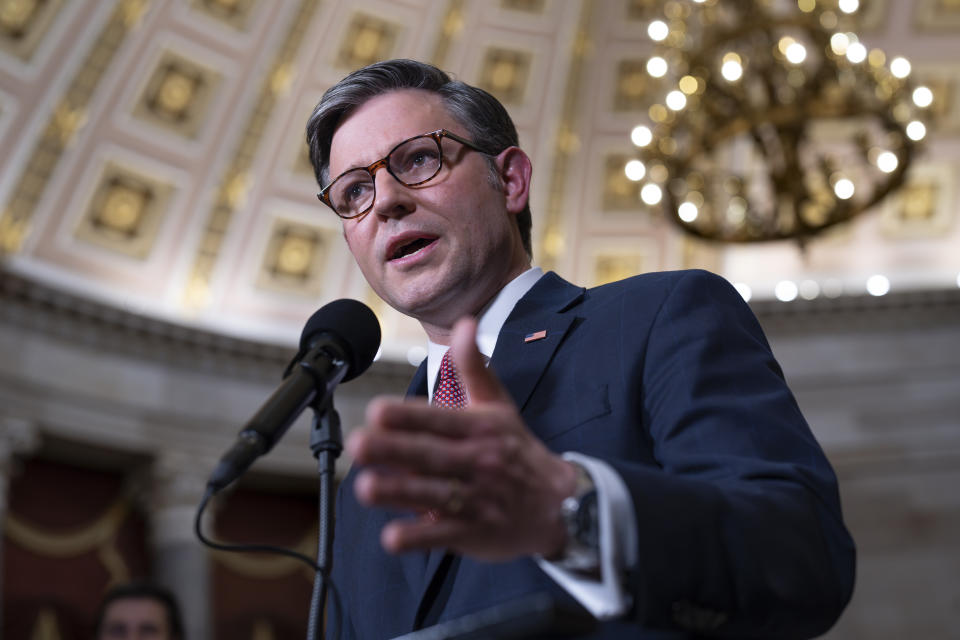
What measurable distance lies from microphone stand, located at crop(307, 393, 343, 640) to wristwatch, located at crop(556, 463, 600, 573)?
0.54 meters

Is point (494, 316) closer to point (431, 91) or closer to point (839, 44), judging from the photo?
point (431, 91)

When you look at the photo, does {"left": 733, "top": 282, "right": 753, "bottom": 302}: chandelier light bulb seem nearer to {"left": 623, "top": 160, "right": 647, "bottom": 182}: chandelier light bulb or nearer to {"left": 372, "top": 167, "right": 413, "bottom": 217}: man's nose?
{"left": 623, "top": 160, "right": 647, "bottom": 182}: chandelier light bulb

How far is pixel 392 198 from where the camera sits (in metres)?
2.07

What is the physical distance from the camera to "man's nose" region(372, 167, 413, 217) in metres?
2.07

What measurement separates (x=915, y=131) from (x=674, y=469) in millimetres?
8517

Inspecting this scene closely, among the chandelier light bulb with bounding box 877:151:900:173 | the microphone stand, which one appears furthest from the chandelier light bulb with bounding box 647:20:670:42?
the microphone stand

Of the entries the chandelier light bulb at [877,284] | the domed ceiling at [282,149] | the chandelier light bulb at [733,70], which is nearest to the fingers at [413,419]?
the chandelier light bulb at [733,70]

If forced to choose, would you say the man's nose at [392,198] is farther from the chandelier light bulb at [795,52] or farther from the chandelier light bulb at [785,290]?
the chandelier light bulb at [785,290]

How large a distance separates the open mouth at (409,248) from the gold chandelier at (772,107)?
7.41 metres

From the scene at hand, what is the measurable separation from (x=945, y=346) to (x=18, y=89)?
420 inches

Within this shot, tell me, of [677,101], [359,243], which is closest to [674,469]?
[359,243]

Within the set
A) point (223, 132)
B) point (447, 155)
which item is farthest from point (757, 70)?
point (447, 155)

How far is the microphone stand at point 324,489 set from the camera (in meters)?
1.65

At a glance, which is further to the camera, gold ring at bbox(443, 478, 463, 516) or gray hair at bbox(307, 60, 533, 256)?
gray hair at bbox(307, 60, 533, 256)
